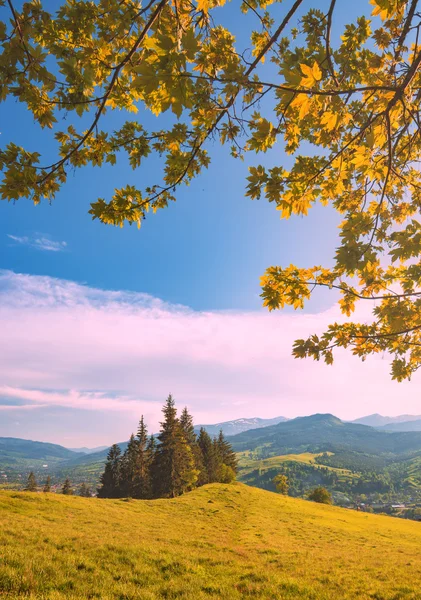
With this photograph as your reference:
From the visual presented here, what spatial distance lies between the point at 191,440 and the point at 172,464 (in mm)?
16448

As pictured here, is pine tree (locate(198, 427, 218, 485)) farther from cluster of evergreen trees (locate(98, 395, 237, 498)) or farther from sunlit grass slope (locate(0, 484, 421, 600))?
sunlit grass slope (locate(0, 484, 421, 600))

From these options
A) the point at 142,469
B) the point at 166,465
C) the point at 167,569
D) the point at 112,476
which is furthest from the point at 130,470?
the point at 167,569

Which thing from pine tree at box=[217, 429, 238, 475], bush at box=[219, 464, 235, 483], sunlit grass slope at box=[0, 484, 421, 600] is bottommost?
bush at box=[219, 464, 235, 483]

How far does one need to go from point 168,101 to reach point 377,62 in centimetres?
440

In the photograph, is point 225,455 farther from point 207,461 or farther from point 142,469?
point 142,469

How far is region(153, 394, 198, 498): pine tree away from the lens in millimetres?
49781

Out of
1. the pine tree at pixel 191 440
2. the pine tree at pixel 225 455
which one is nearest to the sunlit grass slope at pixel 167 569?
the pine tree at pixel 191 440

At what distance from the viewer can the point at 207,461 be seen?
219 ft

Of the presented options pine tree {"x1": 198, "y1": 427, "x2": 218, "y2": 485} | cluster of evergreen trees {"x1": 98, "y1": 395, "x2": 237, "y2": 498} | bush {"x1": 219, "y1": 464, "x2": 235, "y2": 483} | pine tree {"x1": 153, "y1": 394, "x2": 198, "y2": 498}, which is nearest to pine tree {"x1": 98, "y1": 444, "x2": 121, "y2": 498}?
cluster of evergreen trees {"x1": 98, "y1": 395, "x2": 237, "y2": 498}

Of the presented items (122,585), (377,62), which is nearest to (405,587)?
(122,585)

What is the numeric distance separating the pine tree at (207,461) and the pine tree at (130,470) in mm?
13727

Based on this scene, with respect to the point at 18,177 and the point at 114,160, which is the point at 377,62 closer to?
the point at 114,160

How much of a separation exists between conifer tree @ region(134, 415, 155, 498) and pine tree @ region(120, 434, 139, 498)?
0.44m

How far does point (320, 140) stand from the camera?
221 inches
